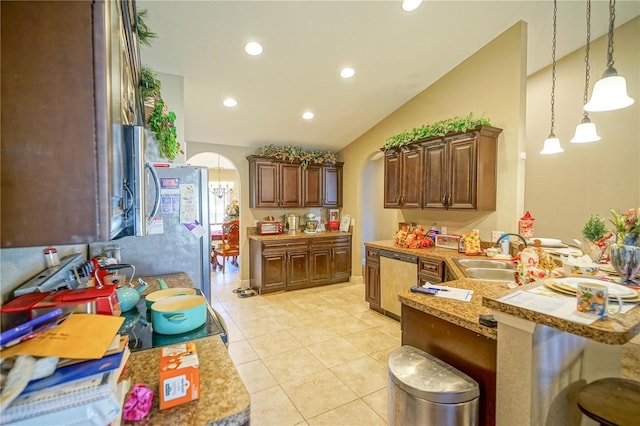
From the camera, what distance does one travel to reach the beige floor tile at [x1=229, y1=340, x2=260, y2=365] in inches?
109

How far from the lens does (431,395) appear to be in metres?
1.29

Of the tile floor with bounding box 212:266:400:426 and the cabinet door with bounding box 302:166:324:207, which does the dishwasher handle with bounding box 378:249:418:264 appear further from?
the cabinet door with bounding box 302:166:324:207

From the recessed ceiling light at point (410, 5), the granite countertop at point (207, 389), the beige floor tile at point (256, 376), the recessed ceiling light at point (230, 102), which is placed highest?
the recessed ceiling light at point (410, 5)

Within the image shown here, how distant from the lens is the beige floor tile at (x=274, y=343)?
9.57 ft

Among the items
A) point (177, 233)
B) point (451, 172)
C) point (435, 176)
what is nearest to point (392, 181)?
point (435, 176)

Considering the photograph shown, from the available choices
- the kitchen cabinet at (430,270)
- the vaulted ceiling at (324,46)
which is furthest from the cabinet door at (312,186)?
the kitchen cabinet at (430,270)

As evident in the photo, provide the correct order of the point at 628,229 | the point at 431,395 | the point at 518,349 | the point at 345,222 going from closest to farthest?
1. the point at 518,349
2. the point at 431,395
3. the point at 628,229
4. the point at 345,222

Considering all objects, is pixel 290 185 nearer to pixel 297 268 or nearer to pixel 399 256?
pixel 297 268

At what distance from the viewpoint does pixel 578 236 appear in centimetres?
344

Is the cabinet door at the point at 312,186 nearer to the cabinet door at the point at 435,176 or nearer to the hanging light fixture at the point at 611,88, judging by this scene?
the cabinet door at the point at 435,176

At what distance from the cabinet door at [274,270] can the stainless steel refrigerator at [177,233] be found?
203cm

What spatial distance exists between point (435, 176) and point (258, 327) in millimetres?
2873

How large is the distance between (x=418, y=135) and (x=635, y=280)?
8.47 feet

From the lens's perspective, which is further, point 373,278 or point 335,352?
point 373,278
